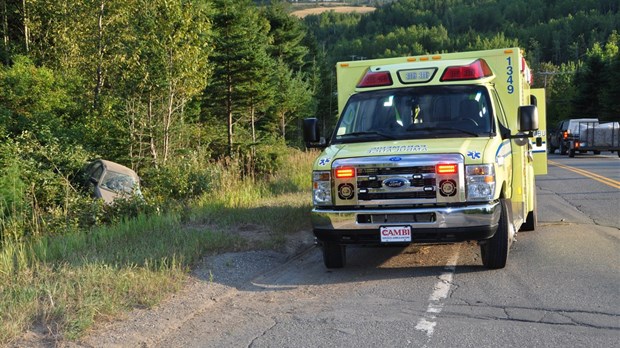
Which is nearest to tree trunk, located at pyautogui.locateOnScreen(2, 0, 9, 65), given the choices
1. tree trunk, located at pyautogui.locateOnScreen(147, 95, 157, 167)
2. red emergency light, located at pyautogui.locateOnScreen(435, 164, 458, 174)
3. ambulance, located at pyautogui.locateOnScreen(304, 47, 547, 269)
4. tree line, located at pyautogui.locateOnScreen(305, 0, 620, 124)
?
tree trunk, located at pyautogui.locateOnScreen(147, 95, 157, 167)

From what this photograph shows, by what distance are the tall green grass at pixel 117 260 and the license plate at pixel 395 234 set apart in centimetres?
221

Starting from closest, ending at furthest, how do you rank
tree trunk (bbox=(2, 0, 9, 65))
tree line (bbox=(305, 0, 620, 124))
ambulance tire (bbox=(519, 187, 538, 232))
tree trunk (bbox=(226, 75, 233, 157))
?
ambulance tire (bbox=(519, 187, 538, 232)) → tree trunk (bbox=(2, 0, 9, 65)) → tree trunk (bbox=(226, 75, 233, 157)) → tree line (bbox=(305, 0, 620, 124))

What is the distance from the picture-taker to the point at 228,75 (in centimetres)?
3300

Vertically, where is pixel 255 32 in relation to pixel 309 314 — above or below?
above

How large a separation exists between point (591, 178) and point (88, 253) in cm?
1640

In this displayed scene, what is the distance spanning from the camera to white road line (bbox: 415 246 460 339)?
17.7 feet

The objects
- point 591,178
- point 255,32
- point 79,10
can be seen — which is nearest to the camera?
point 591,178

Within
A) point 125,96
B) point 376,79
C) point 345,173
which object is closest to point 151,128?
point 125,96

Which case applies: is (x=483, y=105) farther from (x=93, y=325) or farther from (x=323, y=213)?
(x=93, y=325)

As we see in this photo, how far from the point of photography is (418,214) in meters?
6.86

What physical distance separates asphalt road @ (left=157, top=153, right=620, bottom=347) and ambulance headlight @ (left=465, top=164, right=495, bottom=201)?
96 cm

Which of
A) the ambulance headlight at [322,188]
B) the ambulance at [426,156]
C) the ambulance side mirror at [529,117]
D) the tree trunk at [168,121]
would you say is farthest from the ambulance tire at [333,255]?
the tree trunk at [168,121]

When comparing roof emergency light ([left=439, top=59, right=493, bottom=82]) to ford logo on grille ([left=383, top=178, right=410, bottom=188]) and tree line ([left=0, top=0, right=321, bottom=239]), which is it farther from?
tree line ([left=0, top=0, right=321, bottom=239])

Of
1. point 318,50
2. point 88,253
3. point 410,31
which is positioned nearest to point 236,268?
point 88,253
